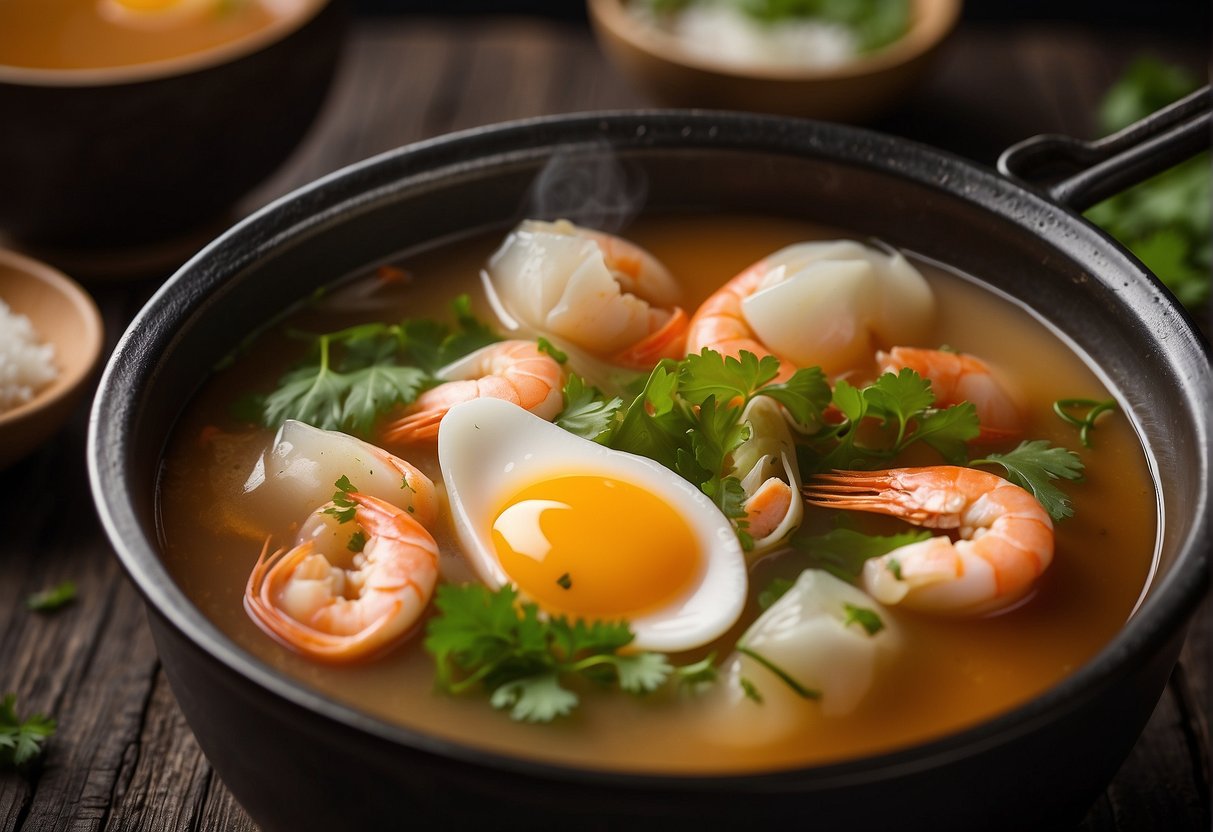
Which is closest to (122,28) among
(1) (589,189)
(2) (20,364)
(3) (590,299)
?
(2) (20,364)

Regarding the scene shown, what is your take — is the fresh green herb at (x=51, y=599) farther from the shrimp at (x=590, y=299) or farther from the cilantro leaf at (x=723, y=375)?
the cilantro leaf at (x=723, y=375)

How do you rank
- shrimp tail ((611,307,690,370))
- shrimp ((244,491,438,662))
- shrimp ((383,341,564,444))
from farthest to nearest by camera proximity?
shrimp tail ((611,307,690,370)) → shrimp ((383,341,564,444)) → shrimp ((244,491,438,662))

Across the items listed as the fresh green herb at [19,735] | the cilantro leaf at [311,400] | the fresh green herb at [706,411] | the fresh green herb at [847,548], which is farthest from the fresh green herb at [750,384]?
the fresh green herb at [19,735]

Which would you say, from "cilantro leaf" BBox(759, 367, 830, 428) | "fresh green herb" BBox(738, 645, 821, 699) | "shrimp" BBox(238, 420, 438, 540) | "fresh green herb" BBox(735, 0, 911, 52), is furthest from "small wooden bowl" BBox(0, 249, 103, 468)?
"fresh green herb" BBox(735, 0, 911, 52)

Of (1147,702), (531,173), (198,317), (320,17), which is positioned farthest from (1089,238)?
(320,17)

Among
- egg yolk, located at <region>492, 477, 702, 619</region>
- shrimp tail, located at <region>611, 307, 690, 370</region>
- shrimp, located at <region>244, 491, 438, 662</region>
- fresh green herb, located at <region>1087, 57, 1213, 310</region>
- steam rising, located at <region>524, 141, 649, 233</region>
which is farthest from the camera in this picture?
fresh green herb, located at <region>1087, 57, 1213, 310</region>

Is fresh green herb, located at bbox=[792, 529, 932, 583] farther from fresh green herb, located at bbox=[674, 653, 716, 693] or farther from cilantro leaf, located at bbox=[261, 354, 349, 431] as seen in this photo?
cilantro leaf, located at bbox=[261, 354, 349, 431]
